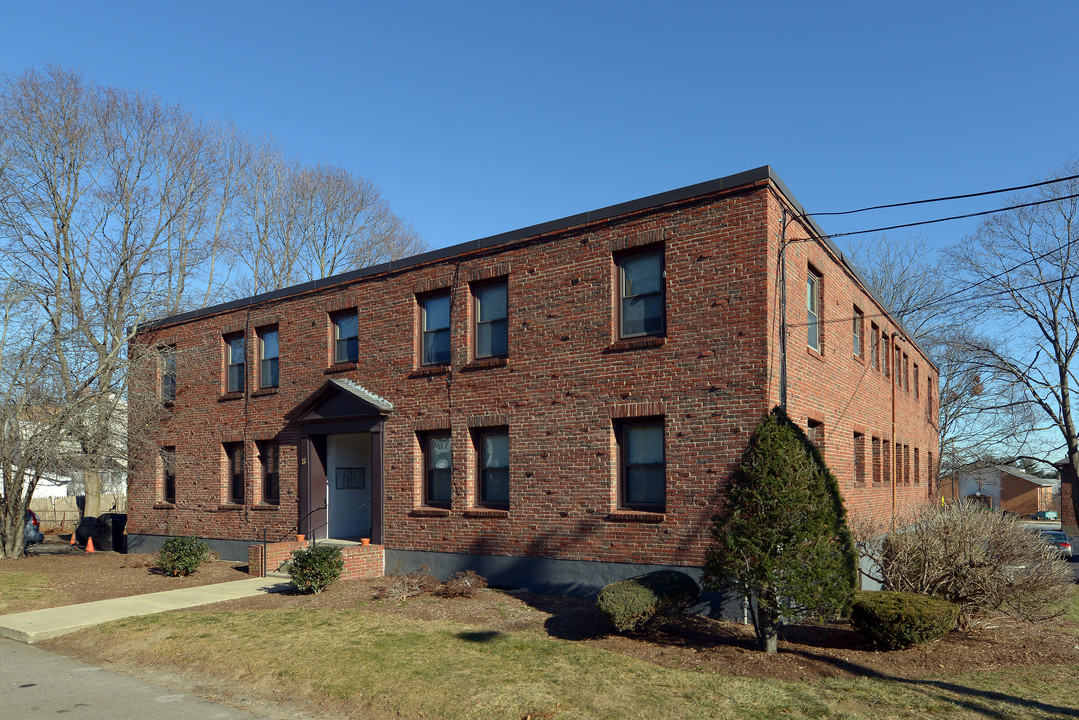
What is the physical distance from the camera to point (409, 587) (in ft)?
47.3

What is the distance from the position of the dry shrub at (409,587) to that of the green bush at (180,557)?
5708mm

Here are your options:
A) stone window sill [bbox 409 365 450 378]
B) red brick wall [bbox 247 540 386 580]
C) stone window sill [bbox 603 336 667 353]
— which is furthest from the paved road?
stone window sill [bbox 409 365 450 378]

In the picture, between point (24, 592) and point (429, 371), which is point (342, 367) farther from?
point (24, 592)

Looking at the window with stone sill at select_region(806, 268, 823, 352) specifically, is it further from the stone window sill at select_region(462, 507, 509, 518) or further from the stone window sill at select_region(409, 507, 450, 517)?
the stone window sill at select_region(409, 507, 450, 517)

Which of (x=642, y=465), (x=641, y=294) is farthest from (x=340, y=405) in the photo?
(x=641, y=294)

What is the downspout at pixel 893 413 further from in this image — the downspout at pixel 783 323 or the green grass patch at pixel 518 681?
the green grass patch at pixel 518 681

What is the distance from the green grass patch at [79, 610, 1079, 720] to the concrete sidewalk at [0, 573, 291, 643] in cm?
150

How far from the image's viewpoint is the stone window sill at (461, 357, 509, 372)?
15.8 metres

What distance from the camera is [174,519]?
2273 cm

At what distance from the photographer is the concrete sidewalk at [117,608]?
1269 centimetres

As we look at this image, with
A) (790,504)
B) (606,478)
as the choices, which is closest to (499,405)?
(606,478)

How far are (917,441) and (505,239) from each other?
1766 cm

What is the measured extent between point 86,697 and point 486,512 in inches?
311

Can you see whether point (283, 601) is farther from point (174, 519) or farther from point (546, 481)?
point (174, 519)
